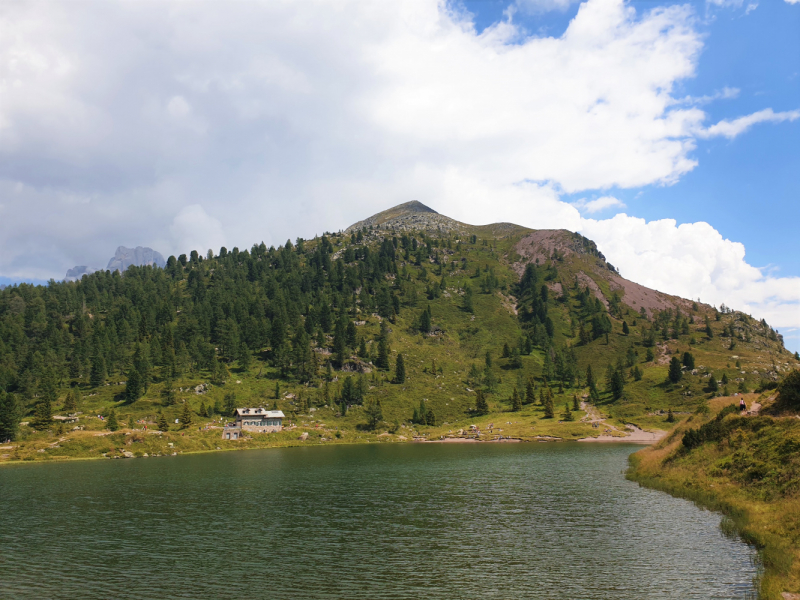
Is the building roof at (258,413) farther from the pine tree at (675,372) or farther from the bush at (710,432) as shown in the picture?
the pine tree at (675,372)

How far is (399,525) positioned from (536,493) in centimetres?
2266

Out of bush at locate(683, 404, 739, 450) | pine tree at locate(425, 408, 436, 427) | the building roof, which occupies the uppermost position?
bush at locate(683, 404, 739, 450)

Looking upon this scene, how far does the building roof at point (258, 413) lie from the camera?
518 feet

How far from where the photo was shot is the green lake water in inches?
1196

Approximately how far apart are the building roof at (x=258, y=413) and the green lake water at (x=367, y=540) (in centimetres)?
8051

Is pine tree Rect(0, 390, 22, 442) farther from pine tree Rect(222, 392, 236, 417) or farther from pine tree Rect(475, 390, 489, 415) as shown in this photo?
pine tree Rect(475, 390, 489, 415)

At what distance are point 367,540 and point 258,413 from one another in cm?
12799

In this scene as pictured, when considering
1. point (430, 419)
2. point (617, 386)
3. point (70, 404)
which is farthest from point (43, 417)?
point (617, 386)

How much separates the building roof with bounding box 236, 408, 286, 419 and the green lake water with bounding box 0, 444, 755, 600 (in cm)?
8051

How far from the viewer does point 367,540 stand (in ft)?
136

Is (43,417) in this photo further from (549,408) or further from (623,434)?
(623,434)

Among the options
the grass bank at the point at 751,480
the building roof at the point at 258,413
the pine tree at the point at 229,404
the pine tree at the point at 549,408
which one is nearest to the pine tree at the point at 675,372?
the pine tree at the point at 549,408

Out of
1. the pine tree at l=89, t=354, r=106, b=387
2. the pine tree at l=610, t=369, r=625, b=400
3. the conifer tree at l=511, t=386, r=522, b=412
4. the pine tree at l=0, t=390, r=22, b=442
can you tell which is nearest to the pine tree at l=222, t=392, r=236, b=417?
the pine tree at l=89, t=354, r=106, b=387

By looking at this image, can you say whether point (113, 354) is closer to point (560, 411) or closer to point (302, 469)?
point (302, 469)
